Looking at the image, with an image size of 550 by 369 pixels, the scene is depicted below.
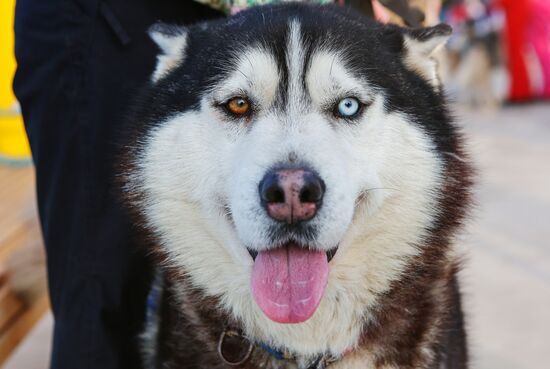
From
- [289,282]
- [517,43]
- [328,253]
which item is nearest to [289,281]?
[289,282]

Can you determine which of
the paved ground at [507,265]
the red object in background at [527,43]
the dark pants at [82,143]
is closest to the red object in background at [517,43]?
the red object in background at [527,43]

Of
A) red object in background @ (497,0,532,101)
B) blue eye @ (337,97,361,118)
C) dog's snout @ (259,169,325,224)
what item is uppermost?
red object in background @ (497,0,532,101)

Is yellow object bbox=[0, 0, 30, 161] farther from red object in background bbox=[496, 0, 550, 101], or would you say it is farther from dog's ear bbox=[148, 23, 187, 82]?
red object in background bbox=[496, 0, 550, 101]

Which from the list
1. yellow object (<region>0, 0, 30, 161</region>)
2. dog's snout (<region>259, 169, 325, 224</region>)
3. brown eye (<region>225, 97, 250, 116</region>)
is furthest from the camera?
yellow object (<region>0, 0, 30, 161</region>)

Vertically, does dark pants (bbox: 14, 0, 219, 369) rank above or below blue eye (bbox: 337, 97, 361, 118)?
below

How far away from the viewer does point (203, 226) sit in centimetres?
201

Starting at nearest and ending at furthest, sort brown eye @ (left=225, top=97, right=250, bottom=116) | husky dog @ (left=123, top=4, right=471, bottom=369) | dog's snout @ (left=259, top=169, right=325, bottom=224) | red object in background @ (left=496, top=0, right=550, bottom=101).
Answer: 1. dog's snout @ (left=259, top=169, right=325, bottom=224)
2. husky dog @ (left=123, top=4, right=471, bottom=369)
3. brown eye @ (left=225, top=97, right=250, bottom=116)
4. red object in background @ (left=496, top=0, right=550, bottom=101)

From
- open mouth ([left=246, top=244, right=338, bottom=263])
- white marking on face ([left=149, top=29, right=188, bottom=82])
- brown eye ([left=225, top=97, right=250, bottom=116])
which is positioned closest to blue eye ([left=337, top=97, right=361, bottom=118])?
brown eye ([left=225, top=97, right=250, bottom=116])

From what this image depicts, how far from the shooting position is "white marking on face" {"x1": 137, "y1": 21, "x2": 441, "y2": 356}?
1.83m

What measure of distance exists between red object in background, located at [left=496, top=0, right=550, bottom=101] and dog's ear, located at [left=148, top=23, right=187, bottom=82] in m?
7.14

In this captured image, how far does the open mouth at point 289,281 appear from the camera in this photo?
182cm

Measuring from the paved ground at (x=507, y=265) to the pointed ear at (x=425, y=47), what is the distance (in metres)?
0.29

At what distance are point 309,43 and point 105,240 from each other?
87cm

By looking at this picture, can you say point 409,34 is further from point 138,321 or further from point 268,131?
point 138,321
